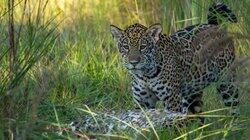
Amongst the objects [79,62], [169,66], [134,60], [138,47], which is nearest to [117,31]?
[138,47]

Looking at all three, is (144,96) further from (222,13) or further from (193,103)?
(222,13)

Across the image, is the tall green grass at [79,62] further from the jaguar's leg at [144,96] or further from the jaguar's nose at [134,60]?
the jaguar's nose at [134,60]

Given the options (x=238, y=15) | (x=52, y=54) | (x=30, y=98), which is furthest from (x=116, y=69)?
(x=30, y=98)

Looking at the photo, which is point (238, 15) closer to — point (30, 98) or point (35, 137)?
point (30, 98)

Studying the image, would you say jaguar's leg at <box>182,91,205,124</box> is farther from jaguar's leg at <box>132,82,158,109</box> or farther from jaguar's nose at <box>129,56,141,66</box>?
jaguar's nose at <box>129,56,141,66</box>

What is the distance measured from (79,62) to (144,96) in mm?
1509

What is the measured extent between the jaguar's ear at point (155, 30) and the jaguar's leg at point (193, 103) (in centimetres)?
63

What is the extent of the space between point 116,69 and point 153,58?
1.28 metres

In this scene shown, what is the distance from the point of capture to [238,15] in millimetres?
6824

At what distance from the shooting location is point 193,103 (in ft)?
25.2

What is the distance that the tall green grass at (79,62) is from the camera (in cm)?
518

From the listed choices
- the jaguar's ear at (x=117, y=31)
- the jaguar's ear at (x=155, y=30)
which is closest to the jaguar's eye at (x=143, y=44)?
the jaguar's ear at (x=155, y=30)

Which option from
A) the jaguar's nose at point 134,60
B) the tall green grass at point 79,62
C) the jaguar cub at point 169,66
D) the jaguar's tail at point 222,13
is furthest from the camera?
the jaguar cub at point 169,66

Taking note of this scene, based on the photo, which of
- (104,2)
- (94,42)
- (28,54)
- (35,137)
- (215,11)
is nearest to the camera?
(35,137)
